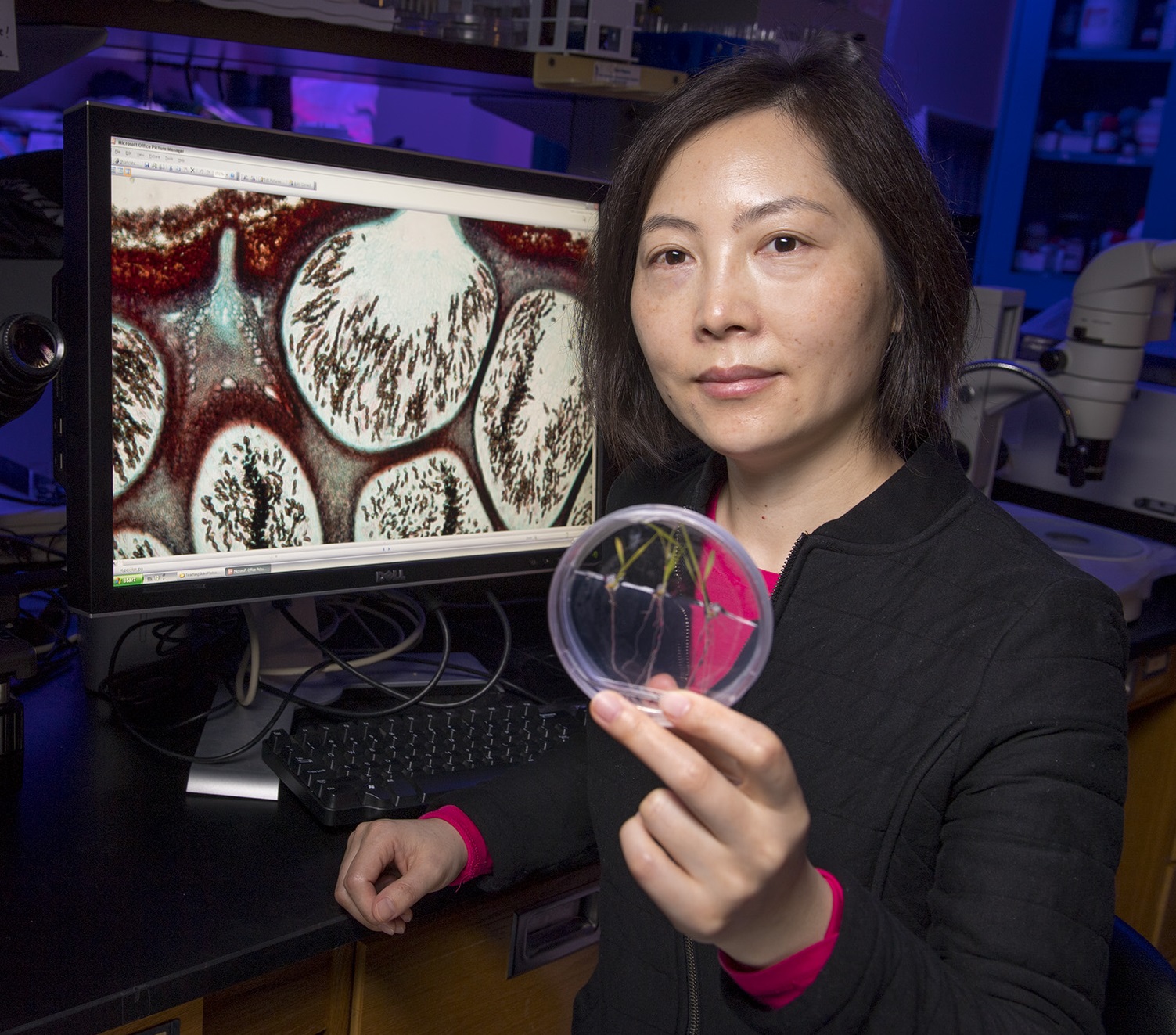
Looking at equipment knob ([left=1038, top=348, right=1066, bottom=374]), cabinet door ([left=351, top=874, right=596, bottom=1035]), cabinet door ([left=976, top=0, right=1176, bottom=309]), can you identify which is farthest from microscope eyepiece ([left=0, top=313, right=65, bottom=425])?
cabinet door ([left=976, top=0, right=1176, bottom=309])

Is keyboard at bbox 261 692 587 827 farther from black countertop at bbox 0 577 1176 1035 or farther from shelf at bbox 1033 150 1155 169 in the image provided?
shelf at bbox 1033 150 1155 169

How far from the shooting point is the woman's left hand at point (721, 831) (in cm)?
55

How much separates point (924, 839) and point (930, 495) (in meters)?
0.30

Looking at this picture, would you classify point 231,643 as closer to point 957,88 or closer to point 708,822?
point 708,822

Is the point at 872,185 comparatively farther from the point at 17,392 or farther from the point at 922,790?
the point at 17,392

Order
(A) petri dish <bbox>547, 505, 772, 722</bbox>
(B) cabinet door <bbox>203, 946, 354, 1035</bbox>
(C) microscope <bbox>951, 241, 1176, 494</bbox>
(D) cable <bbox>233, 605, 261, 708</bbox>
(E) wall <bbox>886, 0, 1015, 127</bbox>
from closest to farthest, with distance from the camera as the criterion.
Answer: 1. (A) petri dish <bbox>547, 505, 772, 722</bbox>
2. (B) cabinet door <bbox>203, 946, 354, 1035</bbox>
3. (D) cable <bbox>233, 605, 261, 708</bbox>
4. (C) microscope <bbox>951, 241, 1176, 494</bbox>
5. (E) wall <bbox>886, 0, 1015, 127</bbox>

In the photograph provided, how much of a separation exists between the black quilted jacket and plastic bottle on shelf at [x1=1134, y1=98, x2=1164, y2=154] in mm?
3892

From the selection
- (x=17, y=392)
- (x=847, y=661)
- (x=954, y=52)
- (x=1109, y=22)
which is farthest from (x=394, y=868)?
(x=1109, y=22)

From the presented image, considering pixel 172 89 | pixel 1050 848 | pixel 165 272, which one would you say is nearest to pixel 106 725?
pixel 165 272

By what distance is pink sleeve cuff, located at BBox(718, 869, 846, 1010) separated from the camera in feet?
2.06

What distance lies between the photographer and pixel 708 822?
1.88ft

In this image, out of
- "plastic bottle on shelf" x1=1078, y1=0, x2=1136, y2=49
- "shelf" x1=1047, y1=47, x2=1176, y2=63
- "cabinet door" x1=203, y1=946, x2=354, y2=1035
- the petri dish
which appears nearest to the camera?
the petri dish

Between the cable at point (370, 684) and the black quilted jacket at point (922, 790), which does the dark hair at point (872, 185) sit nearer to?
the black quilted jacket at point (922, 790)

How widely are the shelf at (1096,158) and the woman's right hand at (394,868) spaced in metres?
4.20
